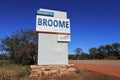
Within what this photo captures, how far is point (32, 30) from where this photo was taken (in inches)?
1096

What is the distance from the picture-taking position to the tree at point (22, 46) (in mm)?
26688

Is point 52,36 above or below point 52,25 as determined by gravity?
below

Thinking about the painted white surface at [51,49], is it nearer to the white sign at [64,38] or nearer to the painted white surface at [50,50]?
the painted white surface at [50,50]

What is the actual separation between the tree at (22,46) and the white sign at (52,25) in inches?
454

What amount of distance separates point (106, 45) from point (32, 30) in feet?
216

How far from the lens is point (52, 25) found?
15.3 meters

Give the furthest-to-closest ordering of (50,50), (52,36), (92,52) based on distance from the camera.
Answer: (92,52)
(52,36)
(50,50)

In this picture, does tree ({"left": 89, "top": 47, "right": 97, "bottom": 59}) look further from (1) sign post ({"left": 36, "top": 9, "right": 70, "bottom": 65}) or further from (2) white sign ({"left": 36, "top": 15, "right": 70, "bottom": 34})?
(1) sign post ({"left": 36, "top": 9, "right": 70, "bottom": 65})

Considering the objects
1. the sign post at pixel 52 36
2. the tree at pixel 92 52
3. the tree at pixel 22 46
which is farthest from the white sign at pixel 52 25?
the tree at pixel 92 52

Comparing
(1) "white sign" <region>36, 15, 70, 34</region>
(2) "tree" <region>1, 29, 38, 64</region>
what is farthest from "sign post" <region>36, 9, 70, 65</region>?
(2) "tree" <region>1, 29, 38, 64</region>

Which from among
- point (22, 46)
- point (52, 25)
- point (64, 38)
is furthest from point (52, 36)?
point (22, 46)

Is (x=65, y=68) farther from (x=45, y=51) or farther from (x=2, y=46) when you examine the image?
(x=2, y=46)

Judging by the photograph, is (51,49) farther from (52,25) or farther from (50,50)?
(52,25)

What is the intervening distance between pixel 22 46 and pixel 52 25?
12625 millimetres
